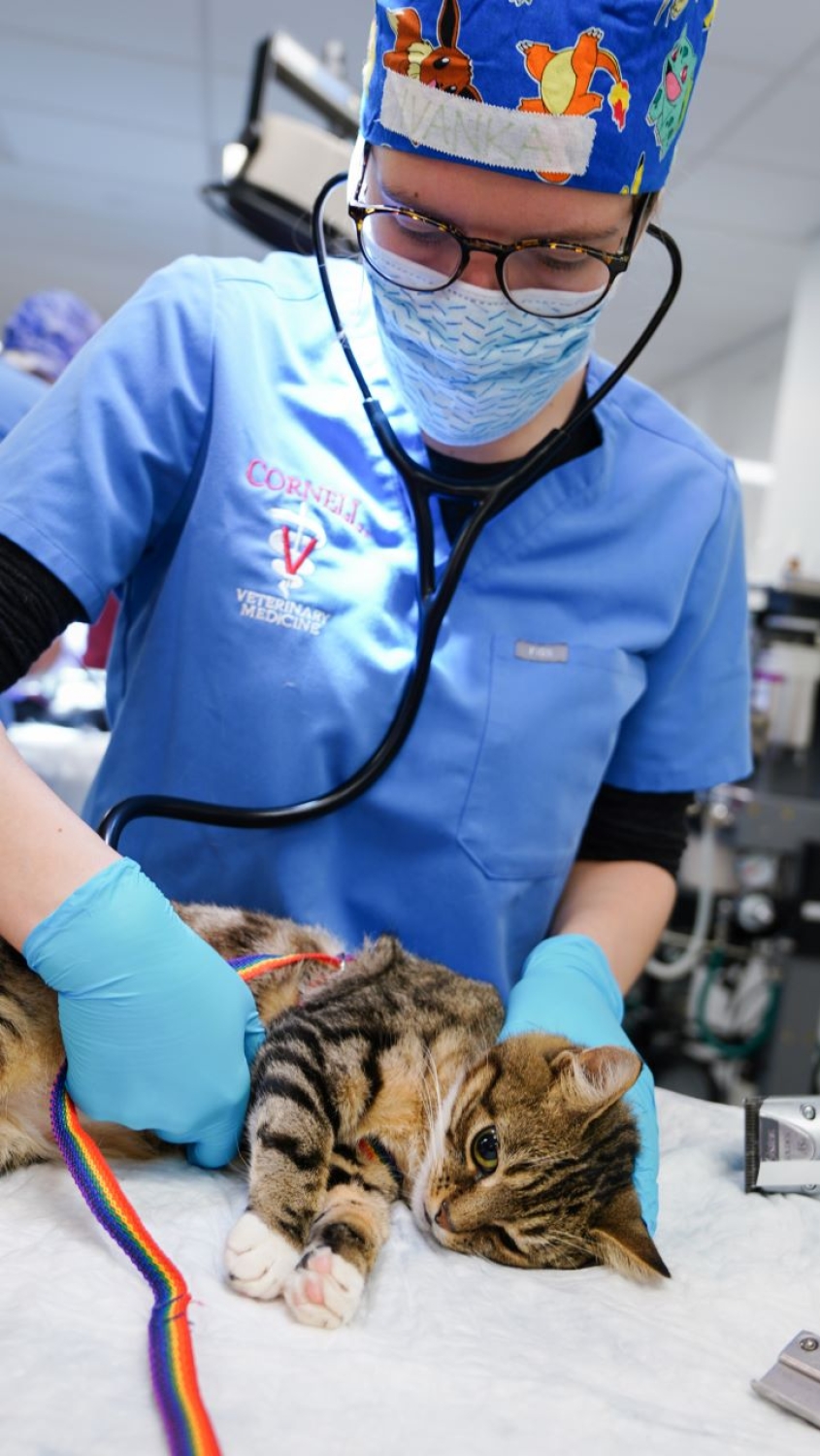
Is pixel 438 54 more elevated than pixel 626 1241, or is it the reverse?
pixel 438 54

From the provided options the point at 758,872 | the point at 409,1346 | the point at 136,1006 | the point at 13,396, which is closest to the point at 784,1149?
the point at 409,1346

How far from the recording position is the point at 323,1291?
69cm

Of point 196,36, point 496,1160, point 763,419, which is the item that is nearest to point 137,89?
point 196,36

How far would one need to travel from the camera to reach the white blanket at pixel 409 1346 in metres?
0.54

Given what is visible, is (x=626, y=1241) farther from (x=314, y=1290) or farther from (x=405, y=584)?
(x=405, y=584)

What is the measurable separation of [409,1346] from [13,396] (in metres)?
1.85

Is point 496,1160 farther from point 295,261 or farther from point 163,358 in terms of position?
point 295,261

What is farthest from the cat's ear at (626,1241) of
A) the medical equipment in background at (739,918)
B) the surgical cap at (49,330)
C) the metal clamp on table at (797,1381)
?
the surgical cap at (49,330)

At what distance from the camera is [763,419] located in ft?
24.0

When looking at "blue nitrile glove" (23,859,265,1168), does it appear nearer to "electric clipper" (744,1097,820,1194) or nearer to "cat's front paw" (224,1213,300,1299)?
"cat's front paw" (224,1213,300,1299)

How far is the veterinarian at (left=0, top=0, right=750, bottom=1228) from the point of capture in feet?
2.81

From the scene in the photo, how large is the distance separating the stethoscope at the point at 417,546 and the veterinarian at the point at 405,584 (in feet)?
0.10

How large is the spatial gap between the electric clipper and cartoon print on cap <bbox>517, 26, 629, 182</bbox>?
835 mm

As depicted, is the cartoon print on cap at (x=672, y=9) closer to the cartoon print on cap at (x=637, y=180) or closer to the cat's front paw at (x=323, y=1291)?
the cartoon print on cap at (x=637, y=180)
